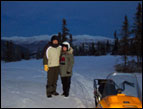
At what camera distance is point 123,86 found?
4652 mm

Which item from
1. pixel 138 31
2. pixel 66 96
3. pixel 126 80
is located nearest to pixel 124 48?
pixel 138 31

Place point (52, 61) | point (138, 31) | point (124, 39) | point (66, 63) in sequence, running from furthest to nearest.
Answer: point (124, 39), point (138, 31), point (66, 63), point (52, 61)

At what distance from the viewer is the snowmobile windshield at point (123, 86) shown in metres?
4.32

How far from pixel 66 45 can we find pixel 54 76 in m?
1.34

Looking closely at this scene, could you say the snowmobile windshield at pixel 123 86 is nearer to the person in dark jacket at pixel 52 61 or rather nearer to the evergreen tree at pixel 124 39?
the person in dark jacket at pixel 52 61

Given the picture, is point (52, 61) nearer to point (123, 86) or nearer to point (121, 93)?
point (123, 86)

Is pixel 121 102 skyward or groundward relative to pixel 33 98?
skyward

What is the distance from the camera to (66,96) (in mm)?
7207

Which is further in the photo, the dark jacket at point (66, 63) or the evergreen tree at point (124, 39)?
the evergreen tree at point (124, 39)

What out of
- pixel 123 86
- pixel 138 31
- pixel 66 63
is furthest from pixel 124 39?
pixel 123 86

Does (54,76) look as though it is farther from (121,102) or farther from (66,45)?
(121,102)

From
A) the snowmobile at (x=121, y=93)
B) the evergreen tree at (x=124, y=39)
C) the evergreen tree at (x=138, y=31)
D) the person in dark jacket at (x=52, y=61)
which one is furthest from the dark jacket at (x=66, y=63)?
the evergreen tree at (x=124, y=39)

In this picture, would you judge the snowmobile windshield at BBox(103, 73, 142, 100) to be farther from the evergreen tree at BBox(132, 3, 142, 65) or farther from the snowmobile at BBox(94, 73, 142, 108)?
the evergreen tree at BBox(132, 3, 142, 65)

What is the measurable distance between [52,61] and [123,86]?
314cm
